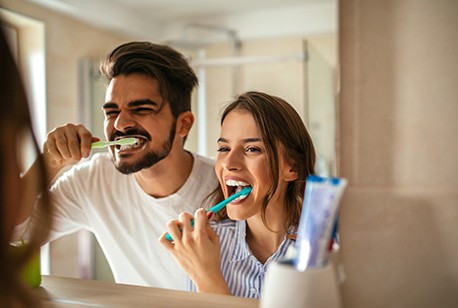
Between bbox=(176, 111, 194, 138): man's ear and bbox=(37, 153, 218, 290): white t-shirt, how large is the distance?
70 millimetres

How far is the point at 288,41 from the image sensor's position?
1478mm

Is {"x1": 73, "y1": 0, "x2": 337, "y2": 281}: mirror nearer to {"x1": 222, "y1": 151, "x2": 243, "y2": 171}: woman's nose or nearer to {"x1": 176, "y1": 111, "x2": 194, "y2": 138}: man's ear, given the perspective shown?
{"x1": 176, "y1": 111, "x2": 194, "y2": 138}: man's ear

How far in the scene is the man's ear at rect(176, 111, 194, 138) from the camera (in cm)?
80

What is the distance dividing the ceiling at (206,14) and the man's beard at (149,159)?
260 millimetres

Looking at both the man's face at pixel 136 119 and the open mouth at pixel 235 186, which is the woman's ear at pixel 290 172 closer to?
the open mouth at pixel 235 186

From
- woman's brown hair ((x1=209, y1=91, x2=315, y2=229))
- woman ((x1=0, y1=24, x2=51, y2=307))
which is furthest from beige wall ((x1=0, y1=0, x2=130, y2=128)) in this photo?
woman ((x1=0, y1=24, x2=51, y2=307))

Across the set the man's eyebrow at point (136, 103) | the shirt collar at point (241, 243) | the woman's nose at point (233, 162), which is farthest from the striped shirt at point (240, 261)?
the man's eyebrow at point (136, 103)

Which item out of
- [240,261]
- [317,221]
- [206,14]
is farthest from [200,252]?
[206,14]

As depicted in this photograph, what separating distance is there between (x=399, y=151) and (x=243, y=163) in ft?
0.79

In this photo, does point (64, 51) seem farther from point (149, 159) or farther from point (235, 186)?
point (235, 186)

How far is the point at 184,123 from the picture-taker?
81 centimetres

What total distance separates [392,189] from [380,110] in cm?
7

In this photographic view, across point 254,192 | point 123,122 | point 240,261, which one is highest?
point 123,122

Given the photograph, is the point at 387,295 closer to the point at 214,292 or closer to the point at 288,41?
the point at 214,292
